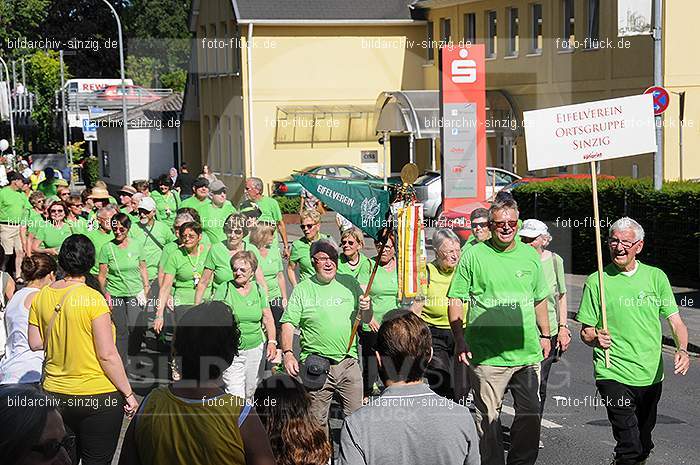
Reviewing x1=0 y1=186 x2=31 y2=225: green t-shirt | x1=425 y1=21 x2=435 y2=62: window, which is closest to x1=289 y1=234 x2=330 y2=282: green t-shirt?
x1=0 y1=186 x2=31 y2=225: green t-shirt

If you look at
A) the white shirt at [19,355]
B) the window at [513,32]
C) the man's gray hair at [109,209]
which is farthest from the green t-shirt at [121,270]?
the window at [513,32]

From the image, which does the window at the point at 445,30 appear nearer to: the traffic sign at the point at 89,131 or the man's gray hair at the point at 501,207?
the traffic sign at the point at 89,131

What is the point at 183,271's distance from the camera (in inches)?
427

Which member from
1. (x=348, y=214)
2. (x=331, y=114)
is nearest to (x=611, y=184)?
(x=348, y=214)

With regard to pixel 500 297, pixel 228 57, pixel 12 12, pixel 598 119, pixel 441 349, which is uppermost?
pixel 12 12

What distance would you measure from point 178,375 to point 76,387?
2.19m

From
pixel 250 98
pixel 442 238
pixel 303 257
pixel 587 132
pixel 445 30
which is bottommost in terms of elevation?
pixel 303 257

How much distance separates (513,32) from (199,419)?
Result: 3274 centimetres

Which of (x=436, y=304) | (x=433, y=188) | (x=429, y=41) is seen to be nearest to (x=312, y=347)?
(x=436, y=304)

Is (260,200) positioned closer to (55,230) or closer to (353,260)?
(55,230)

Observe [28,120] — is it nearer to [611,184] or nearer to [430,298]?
[611,184]

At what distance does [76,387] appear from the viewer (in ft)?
21.8

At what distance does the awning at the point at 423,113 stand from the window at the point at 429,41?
3.80 m

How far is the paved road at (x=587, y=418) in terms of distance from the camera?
340 inches
